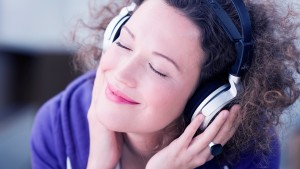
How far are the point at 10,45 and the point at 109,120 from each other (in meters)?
1.66

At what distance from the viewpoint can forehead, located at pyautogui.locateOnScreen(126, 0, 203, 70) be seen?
114 cm

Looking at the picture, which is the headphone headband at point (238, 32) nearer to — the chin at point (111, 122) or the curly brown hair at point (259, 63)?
the curly brown hair at point (259, 63)

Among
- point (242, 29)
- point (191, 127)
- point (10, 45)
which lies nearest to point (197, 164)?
point (191, 127)

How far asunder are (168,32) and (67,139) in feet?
1.50

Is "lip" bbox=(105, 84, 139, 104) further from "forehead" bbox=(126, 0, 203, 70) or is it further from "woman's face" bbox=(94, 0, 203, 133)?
"forehead" bbox=(126, 0, 203, 70)

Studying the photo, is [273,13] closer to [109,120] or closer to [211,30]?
[211,30]


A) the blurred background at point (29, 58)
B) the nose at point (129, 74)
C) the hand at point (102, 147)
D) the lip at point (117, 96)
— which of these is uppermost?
the nose at point (129, 74)

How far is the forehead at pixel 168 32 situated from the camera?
1.14 metres

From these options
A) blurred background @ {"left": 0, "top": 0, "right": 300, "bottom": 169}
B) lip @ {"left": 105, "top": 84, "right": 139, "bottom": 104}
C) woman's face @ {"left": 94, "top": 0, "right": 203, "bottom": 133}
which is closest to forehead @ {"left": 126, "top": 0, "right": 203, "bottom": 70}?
woman's face @ {"left": 94, "top": 0, "right": 203, "bottom": 133}

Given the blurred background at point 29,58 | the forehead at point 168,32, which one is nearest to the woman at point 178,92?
the forehead at point 168,32

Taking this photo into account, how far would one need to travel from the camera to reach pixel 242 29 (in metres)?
1.14

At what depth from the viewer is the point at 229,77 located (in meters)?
1.19

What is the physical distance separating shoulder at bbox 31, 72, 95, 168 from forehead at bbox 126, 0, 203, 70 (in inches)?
14.7

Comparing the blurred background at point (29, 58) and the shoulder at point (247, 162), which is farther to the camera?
the blurred background at point (29, 58)
